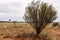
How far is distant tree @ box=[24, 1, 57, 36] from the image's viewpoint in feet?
89.2

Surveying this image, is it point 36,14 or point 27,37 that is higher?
point 36,14

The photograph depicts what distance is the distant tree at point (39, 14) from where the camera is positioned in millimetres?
27203

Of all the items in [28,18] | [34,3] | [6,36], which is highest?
[34,3]

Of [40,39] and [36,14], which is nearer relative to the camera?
[40,39]

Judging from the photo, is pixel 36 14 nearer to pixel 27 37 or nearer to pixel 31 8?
pixel 31 8

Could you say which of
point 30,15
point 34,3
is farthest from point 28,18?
point 34,3

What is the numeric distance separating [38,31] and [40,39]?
8.03 ft

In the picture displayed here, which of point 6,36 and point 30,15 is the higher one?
point 30,15

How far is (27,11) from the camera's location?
27828 millimetres

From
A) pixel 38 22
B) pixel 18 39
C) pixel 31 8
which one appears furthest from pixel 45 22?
pixel 18 39

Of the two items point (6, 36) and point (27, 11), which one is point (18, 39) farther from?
point (27, 11)

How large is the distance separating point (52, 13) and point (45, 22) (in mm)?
1585

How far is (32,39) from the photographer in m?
25.5

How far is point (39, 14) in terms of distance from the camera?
27391 mm
